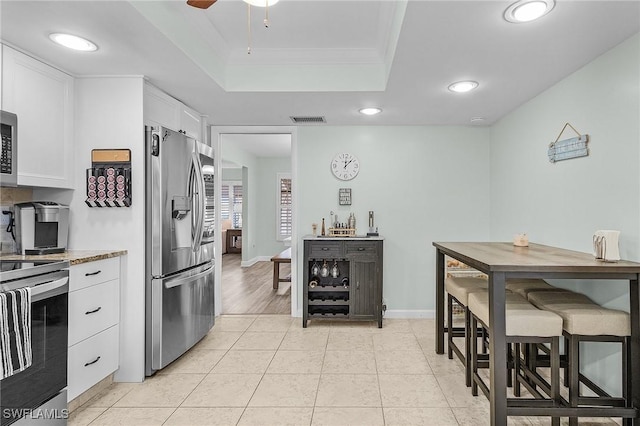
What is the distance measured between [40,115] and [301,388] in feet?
8.37

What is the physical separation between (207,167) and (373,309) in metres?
2.26

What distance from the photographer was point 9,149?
2160mm

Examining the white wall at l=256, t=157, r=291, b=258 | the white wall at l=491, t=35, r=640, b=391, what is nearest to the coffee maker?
the white wall at l=491, t=35, r=640, b=391

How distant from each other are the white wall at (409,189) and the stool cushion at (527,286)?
1.65 metres

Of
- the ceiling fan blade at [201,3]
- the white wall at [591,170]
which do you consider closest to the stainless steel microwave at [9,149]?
the ceiling fan blade at [201,3]

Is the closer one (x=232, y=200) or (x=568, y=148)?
(x=568, y=148)

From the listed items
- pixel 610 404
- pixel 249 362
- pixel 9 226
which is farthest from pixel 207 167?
pixel 610 404

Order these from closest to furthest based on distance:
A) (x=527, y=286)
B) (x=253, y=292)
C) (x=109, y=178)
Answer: (x=527, y=286)
(x=109, y=178)
(x=253, y=292)

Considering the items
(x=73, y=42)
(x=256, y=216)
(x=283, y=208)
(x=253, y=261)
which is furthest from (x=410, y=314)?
(x=256, y=216)

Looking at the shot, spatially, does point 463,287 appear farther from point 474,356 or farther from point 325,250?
point 325,250

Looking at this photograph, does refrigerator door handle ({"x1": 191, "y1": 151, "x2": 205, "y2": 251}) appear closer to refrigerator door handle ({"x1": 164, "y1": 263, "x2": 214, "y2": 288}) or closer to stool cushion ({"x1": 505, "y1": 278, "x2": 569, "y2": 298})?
refrigerator door handle ({"x1": 164, "y1": 263, "x2": 214, "y2": 288})

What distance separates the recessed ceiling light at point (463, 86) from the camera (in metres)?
2.90

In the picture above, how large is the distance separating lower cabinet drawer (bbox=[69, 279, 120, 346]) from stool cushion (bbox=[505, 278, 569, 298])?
9.26 feet

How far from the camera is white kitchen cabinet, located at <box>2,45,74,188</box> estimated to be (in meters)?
2.25
